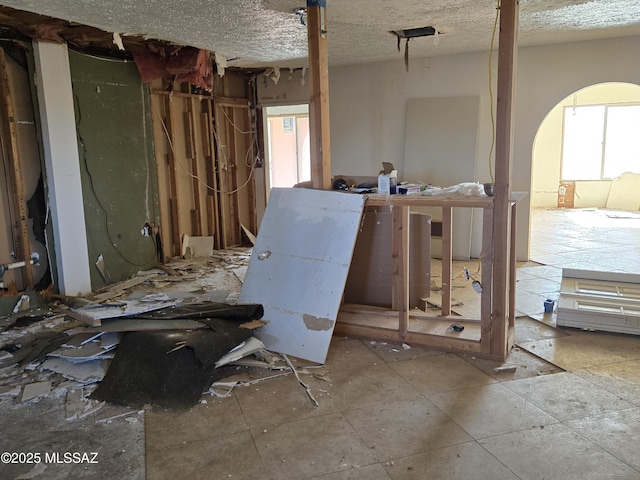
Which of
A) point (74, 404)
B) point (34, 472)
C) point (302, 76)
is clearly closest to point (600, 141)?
point (302, 76)

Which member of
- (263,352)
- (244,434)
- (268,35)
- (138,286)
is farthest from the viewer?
(138,286)

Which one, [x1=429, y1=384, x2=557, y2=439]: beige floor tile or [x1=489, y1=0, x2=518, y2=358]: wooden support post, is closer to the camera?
[x1=429, y1=384, x2=557, y2=439]: beige floor tile

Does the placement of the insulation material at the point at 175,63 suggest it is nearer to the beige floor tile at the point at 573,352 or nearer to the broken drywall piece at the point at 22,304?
the broken drywall piece at the point at 22,304

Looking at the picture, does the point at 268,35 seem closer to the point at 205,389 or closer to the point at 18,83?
the point at 18,83

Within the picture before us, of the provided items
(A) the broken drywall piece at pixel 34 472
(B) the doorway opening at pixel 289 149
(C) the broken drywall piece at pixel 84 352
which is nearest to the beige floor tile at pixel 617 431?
(A) the broken drywall piece at pixel 34 472

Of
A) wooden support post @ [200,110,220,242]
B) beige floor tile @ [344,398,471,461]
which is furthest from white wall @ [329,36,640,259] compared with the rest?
beige floor tile @ [344,398,471,461]

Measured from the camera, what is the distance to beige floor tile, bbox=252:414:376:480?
2.30 m

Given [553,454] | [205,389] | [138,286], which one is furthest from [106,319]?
[553,454]

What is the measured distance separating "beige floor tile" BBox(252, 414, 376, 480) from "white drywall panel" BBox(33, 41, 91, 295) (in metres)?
3.29

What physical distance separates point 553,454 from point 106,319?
2.94 meters

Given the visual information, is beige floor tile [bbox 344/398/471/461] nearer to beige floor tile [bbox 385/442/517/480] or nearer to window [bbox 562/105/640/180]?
beige floor tile [bbox 385/442/517/480]

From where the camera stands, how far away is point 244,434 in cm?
259

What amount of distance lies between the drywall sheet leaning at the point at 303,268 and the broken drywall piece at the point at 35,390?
1.38m

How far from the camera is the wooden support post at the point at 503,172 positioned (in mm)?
3025
